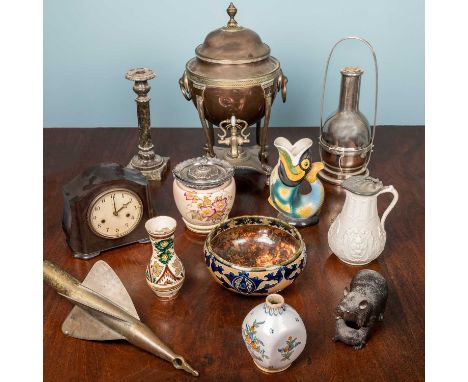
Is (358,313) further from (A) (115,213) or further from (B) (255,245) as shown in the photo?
(A) (115,213)

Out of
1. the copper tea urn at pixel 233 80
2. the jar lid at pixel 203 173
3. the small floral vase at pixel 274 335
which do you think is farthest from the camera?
the copper tea urn at pixel 233 80

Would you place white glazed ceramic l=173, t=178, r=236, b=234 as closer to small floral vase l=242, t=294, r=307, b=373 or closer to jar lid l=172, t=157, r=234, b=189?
jar lid l=172, t=157, r=234, b=189

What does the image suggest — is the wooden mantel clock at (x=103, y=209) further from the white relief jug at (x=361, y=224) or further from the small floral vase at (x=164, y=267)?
the white relief jug at (x=361, y=224)

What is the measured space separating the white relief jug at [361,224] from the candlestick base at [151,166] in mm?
577

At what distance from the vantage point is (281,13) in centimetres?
185

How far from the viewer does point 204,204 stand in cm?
136

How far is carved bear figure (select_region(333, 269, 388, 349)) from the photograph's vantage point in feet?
3.45

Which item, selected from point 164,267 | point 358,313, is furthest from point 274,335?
point 164,267

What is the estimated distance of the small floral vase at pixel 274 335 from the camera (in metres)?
0.96

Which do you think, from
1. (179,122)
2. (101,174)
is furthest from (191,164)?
(179,122)

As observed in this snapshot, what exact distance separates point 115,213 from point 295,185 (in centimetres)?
42

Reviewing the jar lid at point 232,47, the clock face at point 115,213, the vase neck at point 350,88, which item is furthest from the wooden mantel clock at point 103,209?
the vase neck at point 350,88

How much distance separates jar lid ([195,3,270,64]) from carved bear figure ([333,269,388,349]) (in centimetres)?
70

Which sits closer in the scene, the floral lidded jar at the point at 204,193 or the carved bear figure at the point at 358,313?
the carved bear figure at the point at 358,313
